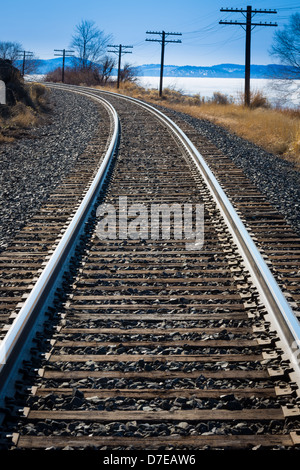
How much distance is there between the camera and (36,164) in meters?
9.70

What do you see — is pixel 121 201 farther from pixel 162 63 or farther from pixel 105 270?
pixel 162 63

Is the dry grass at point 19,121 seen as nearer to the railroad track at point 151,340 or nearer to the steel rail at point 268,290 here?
the railroad track at point 151,340

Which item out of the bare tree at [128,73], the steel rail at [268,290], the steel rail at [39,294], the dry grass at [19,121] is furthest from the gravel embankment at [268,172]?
the bare tree at [128,73]

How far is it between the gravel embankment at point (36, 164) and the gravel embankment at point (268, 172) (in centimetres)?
329

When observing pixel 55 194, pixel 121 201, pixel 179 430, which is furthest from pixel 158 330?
pixel 55 194

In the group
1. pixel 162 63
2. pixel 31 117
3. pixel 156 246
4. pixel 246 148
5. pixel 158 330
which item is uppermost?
pixel 162 63

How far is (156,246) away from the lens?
5258 millimetres

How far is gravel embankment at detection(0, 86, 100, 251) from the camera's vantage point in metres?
6.50

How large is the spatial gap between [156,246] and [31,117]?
41.6ft

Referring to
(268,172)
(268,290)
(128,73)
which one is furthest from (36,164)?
(128,73)

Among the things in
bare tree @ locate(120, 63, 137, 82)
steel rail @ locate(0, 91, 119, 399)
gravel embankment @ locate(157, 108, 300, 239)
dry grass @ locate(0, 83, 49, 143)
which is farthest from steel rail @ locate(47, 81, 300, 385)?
bare tree @ locate(120, 63, 137, 82)

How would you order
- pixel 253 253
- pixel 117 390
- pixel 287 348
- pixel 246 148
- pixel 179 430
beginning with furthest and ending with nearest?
1. pixel 246 148
2. pixel 253 253
3. pixel 287 348
4. pixel 117 390
5. pixel 179 430

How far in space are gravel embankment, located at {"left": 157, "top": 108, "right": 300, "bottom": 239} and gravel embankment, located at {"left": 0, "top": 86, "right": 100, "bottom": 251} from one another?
3.29 m
